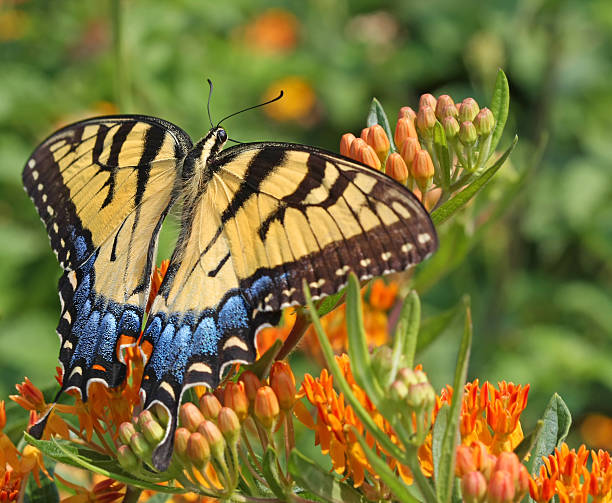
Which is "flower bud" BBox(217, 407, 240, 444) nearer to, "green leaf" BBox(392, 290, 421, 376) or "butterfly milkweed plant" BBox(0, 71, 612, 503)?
"butterfly milkweed plant" BBox(0, 71, 612, 503)

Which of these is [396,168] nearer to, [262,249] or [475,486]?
[262,249]

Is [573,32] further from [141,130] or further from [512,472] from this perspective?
[512,472]

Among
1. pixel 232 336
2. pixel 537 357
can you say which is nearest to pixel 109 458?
pixel 232 336

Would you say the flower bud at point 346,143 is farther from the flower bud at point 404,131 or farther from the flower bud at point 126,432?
the flower bud at point 126,432

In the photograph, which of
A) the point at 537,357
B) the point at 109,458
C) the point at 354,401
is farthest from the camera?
the point at 537,357

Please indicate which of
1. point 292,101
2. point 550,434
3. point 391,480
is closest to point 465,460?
point 391,480

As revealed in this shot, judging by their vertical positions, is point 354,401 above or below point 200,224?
below
